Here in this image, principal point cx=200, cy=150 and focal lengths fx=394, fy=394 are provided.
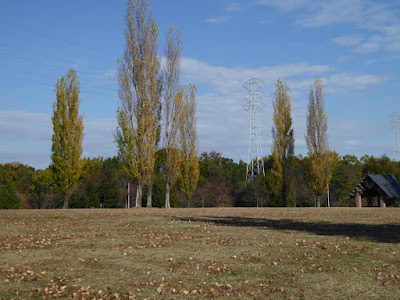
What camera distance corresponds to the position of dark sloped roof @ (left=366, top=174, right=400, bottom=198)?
1591 inches

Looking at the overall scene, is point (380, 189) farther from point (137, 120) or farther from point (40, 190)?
point (40, 190)

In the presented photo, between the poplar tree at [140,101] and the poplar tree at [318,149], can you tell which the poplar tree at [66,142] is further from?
the poplar tree at [318,149]

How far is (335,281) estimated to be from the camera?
683 cm

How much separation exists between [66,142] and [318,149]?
28.3 meters

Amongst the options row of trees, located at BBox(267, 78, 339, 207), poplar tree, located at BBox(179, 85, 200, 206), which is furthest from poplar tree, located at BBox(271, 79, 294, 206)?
poplar tree, located at BBox(179, 85, 200, 206)

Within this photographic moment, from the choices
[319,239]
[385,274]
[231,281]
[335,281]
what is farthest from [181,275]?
[319,239]

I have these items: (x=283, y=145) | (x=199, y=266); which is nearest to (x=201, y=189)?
(x=283, y=145)

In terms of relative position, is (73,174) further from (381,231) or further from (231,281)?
(231,281)

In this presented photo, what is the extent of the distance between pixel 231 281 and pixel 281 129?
4185 cm

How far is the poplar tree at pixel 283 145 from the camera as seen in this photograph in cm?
4612

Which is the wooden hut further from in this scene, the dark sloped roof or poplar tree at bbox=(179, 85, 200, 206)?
poplar tree at bbox=(179, 85, 200, 206)

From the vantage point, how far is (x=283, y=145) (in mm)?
47000

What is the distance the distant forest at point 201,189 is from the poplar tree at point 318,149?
2.52 meters

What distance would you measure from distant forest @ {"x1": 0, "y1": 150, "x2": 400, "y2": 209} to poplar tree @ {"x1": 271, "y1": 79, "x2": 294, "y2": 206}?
4.54 ft
